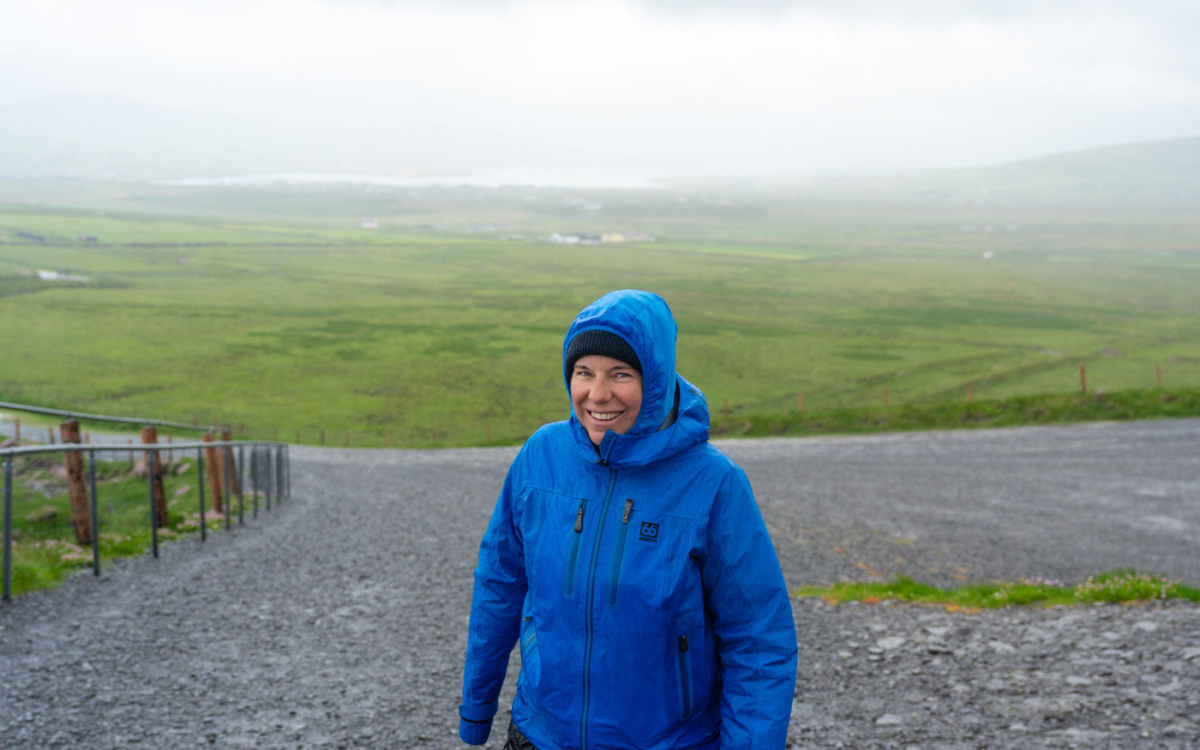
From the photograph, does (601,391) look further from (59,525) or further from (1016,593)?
(59,525)

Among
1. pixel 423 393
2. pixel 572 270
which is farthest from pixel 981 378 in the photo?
pixel 572 270

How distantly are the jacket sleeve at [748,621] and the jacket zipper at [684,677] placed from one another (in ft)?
0.37

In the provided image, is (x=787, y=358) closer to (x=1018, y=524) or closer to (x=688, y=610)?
(x=1018, y=524)

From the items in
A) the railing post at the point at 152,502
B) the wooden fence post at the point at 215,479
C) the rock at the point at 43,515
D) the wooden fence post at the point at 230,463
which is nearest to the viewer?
the rock at the point at 43,515

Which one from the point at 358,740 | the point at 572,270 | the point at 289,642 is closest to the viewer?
the point at 358,740

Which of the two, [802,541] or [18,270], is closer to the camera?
[802,541]

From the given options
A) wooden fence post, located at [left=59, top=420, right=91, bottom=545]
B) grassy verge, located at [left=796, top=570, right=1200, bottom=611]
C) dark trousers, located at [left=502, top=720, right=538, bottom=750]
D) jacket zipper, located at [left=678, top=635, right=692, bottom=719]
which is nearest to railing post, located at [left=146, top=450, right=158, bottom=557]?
wooden fence post, located at [left=59, top=420, right=91, bottom=545]

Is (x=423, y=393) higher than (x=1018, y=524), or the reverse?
(x=1018, y=524)

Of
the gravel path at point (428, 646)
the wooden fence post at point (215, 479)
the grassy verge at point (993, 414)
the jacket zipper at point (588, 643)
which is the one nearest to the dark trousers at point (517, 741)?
the jacket zipper at point (588, 643)

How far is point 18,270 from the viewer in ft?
427

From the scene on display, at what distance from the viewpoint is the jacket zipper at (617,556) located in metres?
2.62

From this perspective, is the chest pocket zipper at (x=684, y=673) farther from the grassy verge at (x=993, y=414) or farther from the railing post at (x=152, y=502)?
the grassy verge at (x=993, y=414)

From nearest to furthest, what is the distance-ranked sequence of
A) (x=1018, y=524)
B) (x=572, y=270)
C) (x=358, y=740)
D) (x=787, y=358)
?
(x=358, y=740)
(x=1018, y=524)
(x=787, y=358)
(x=572, y=270)

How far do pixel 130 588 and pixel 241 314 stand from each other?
106m
